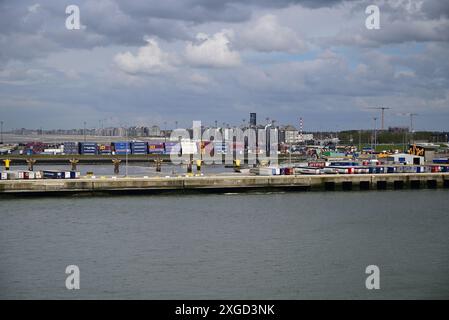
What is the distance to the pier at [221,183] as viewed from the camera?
59.4m

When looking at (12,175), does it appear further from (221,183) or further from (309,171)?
(309,171)

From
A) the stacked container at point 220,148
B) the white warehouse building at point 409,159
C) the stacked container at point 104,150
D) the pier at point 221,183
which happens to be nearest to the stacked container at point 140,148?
the stacked container at point 104,150

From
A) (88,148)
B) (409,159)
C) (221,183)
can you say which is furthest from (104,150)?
(221,183)

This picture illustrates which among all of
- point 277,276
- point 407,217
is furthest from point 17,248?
point 407,217

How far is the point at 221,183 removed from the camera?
63.9 metres

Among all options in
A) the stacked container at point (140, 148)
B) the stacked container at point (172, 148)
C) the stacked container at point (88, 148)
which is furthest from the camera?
the stacked container at point (172, 148)

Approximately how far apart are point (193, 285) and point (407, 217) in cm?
2369

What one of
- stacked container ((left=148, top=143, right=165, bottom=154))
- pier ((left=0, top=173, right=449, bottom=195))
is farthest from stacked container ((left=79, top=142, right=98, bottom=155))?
pier ((left=0, top=173, right=449, bottom=195))

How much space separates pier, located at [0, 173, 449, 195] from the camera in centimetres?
5941

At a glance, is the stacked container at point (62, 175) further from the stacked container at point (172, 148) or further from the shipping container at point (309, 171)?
the stacked container at point (172, 148)

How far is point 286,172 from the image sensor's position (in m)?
70.2

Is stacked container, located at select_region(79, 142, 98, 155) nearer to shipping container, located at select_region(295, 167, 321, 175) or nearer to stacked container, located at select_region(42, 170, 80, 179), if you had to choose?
shipping container, located at select_region(295, 167, 321, 175)

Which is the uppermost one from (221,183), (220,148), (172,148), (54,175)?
(172,148)

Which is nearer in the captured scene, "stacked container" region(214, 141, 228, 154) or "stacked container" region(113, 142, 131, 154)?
"stacked container" region(113, 142, 131, 154)
